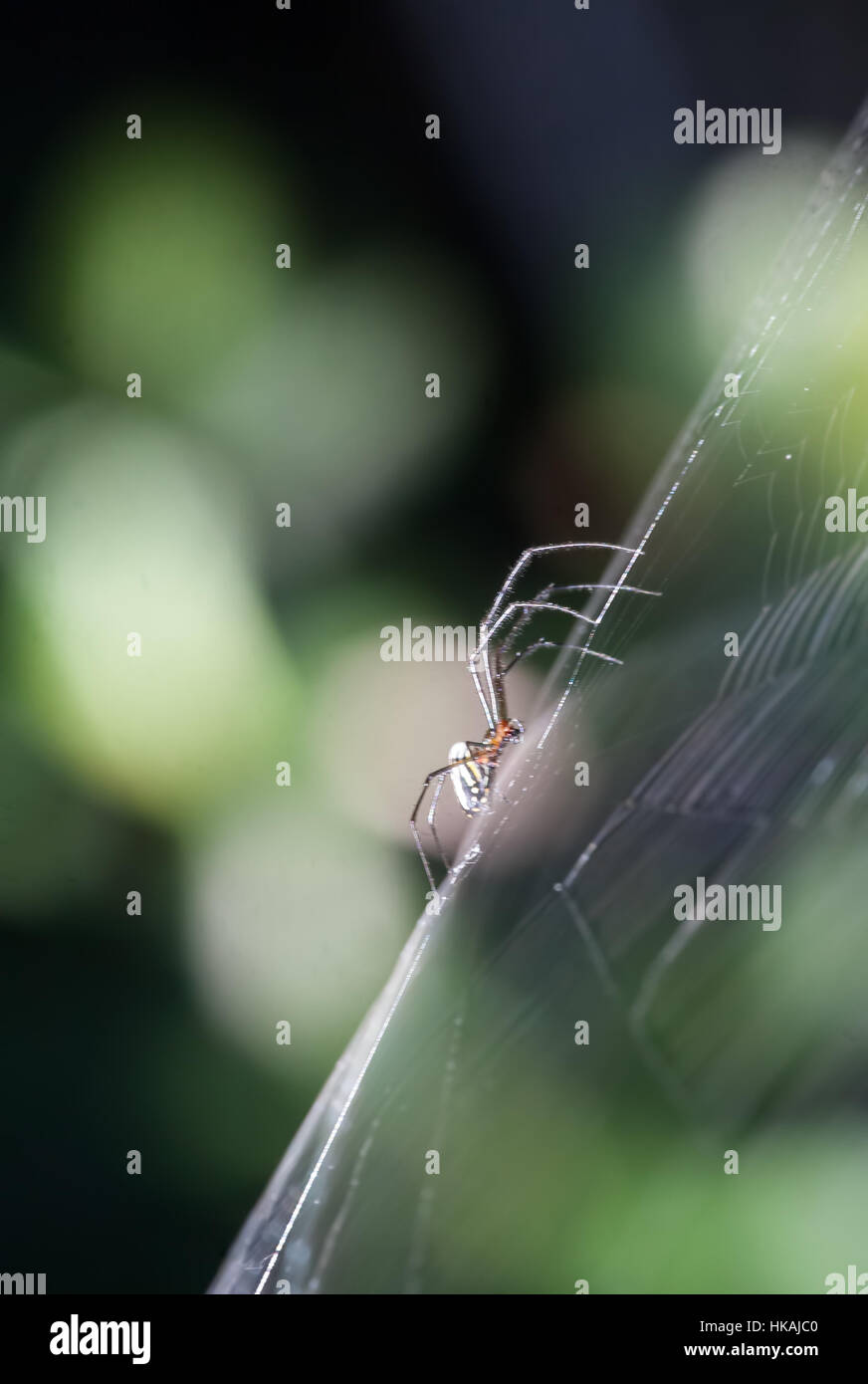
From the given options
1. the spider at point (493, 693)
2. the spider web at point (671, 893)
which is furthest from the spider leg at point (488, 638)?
the spider web at point (671, 893)

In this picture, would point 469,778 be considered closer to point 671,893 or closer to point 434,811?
point 434,811

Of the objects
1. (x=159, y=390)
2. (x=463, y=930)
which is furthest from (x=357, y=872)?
(x=463, y=930)

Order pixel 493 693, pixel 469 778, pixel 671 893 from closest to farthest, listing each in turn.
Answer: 1. pixel 671 893
2. pixel 469 778
3. pixel 493 693

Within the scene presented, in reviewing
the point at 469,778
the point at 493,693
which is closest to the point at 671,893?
the point at 469,778

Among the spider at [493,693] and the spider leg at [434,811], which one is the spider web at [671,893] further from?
the spider leg at [434,811]

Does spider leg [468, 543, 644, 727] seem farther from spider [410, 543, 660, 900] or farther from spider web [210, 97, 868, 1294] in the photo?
spider web [210, 97, 868, 1294]

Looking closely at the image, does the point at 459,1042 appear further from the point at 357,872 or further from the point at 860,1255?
the point at 357,872
